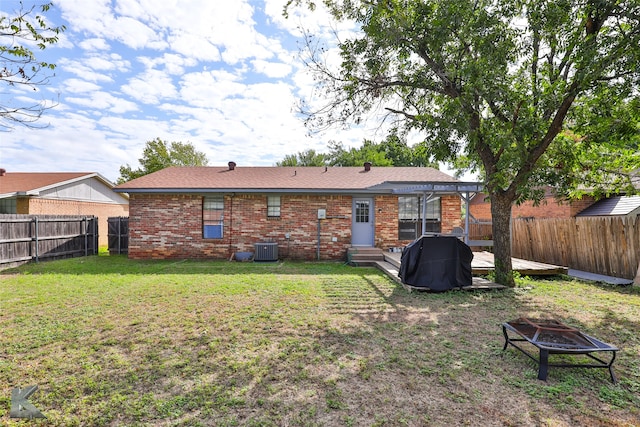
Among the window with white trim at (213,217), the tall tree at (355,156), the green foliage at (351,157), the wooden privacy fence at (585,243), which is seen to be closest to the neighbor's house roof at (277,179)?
the window with white trim at (213,217)

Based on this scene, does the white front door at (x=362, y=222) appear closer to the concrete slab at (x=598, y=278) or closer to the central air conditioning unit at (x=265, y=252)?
the central air conditioning unit at (x=265, y=252)

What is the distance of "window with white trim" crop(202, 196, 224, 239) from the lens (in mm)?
11930

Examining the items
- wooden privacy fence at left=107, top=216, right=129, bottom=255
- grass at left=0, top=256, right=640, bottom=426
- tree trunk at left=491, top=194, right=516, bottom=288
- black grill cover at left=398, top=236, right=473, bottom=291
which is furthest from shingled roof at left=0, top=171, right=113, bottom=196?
tree trunk at left=491, top=194, right=516, bottom=288

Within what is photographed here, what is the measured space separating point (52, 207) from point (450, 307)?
19.5 metres

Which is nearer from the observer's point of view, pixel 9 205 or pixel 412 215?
pixel 412 215

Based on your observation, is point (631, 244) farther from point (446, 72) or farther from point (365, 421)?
point (365, 421)

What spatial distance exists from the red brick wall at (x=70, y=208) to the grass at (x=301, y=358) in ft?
36.8

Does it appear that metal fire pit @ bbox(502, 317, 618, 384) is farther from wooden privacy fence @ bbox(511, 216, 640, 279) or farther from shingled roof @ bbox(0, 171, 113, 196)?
shingled roof @ bbox(0, 171, 113, 196)

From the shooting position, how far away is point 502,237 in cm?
751

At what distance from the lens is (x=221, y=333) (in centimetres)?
443

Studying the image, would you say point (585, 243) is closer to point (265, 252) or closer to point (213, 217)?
point (265, 252)

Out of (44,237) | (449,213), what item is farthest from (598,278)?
(44,237)

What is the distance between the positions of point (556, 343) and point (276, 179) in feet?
35.0

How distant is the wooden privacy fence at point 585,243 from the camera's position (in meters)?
7.92
